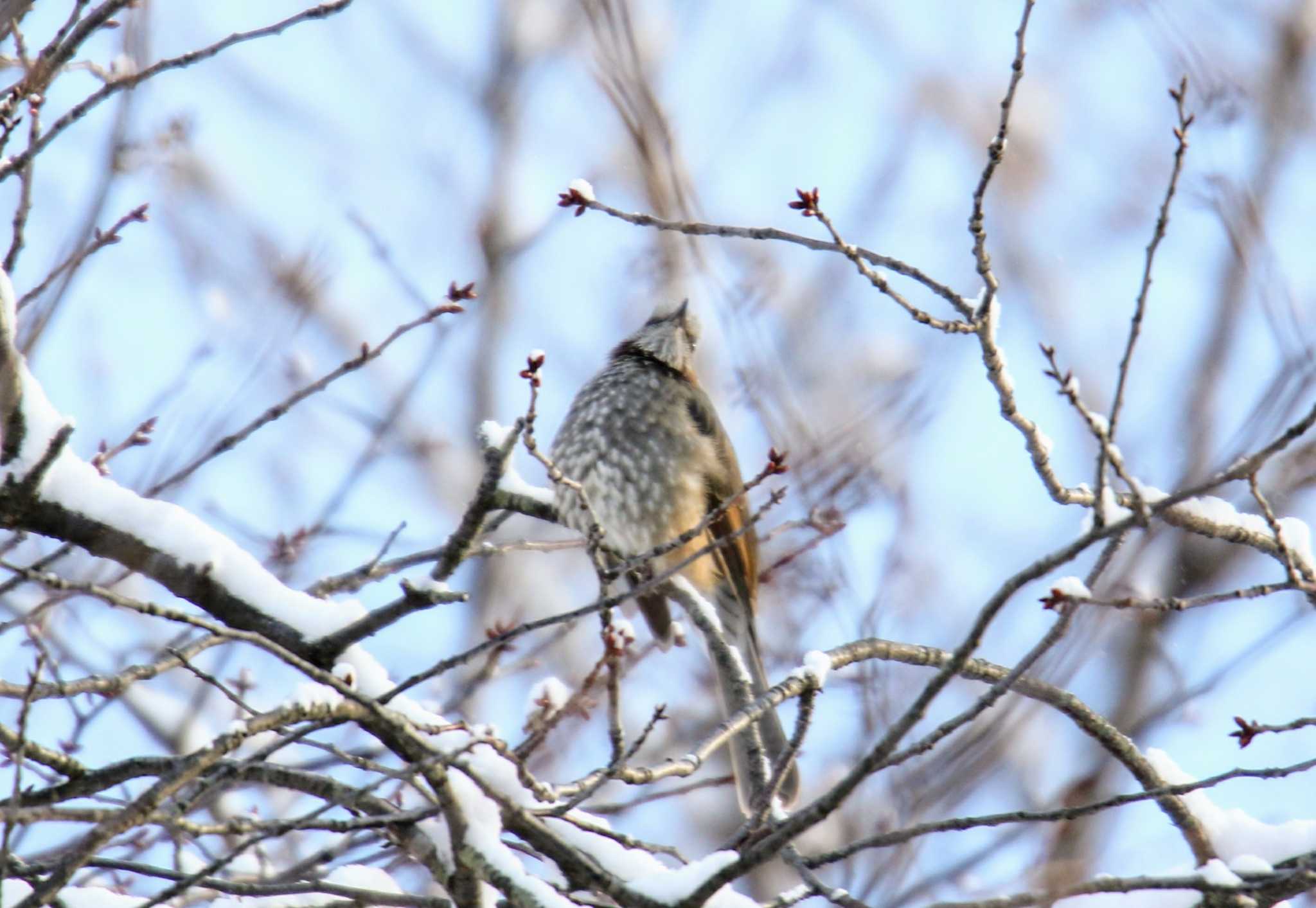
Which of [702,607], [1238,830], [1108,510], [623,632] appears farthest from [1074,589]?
[702,607]

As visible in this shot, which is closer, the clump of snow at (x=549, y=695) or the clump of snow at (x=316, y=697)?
the clump of snow at (x=316, y=697)

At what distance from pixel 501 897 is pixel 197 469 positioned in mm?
1372

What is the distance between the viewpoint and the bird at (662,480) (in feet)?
19.4

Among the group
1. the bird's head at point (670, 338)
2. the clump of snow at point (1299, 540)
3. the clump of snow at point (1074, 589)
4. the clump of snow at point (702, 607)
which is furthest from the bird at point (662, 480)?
the clump of snow at point (1074, 589)

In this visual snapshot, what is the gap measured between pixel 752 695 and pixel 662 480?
1443 millimetres

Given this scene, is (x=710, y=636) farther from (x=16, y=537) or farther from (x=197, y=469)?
(x=16, y=537)

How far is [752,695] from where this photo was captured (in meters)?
4.77

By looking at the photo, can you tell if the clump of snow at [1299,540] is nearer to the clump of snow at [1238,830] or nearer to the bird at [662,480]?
the clump of snow at [1238,830]

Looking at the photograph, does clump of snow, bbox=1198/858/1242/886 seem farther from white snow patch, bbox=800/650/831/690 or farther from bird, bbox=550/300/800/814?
bird, bbox=550/300/800/814

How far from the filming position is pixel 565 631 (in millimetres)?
4930

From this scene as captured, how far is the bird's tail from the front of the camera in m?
4.90

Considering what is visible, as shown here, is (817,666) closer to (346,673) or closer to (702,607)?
(346,673)

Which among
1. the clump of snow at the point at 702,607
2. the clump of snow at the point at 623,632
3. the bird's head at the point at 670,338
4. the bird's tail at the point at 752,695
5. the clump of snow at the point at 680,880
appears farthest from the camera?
the bird's head at the point at 670,338

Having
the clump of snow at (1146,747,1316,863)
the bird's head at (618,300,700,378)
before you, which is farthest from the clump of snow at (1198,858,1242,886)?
the bird's head at (618,300,700,378)
